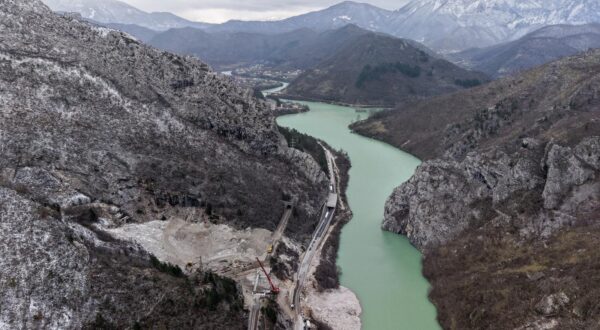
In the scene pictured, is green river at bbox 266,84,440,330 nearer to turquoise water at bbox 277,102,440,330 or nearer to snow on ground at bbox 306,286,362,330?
turquoise water at bbox 277,102,440,330

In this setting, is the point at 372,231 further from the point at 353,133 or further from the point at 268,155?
the point at 353,133

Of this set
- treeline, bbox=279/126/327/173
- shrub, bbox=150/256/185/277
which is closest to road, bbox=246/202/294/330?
shrub, bbox=150/256/185/277

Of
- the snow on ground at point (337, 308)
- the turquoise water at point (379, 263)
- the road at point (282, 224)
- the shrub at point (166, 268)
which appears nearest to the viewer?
the shrub at point (166, 268)

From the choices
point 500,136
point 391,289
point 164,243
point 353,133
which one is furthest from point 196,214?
point 353,133

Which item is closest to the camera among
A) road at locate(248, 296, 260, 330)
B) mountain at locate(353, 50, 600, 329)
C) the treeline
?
road at locate(248, 296, 260, 330)

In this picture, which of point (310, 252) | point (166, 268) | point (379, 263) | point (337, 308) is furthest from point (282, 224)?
point (166, 268)

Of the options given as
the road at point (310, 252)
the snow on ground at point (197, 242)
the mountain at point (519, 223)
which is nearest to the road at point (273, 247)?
the snow on ground at point (197, 242)

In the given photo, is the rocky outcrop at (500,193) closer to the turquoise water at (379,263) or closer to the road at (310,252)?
the turquoise water at (379,263)
